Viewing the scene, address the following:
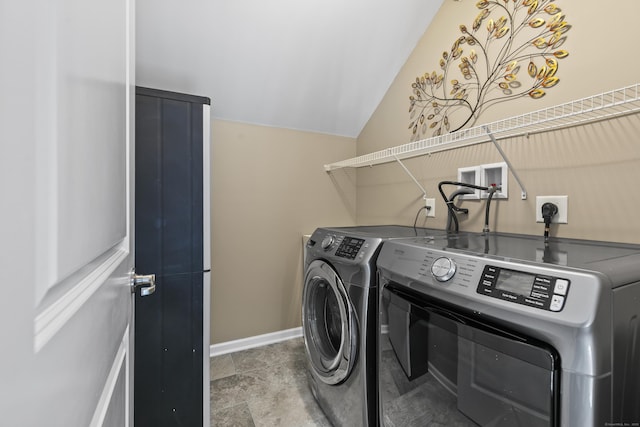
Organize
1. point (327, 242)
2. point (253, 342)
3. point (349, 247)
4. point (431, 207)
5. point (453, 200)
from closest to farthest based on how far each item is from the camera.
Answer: point (349, 247) < point (327, 242) < point (453, 200) < point (431, 207) < point (253, 342)

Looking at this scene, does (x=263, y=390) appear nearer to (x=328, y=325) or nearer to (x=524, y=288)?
(x=328, y=325)

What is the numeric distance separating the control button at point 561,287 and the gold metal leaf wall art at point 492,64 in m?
1.20

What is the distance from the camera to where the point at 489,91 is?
5.31ft

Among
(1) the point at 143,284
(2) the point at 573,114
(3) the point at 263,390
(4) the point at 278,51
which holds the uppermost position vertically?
(4) the point at 278,51

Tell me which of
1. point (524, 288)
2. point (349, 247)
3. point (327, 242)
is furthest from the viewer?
point (327, 242)

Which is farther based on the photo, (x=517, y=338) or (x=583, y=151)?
(x=583, y=151)

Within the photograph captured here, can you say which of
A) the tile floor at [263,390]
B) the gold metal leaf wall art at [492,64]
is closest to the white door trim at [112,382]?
the tile floor at [263,390]

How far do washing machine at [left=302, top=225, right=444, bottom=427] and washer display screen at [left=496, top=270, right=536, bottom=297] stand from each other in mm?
508

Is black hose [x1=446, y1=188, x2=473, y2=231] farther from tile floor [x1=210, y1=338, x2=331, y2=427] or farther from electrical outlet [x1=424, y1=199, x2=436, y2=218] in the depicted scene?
tile floor [x1=210, y1=338, x2=331, y2=427]

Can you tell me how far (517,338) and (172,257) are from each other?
1.35 m

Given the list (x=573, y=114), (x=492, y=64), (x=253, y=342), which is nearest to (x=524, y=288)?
(x=573, y=114)

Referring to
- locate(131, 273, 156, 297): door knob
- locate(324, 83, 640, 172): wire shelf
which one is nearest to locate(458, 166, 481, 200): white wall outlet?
locate(324, 83, 640, 172): wire shelf

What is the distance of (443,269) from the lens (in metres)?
0.86

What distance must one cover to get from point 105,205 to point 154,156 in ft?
2.88
